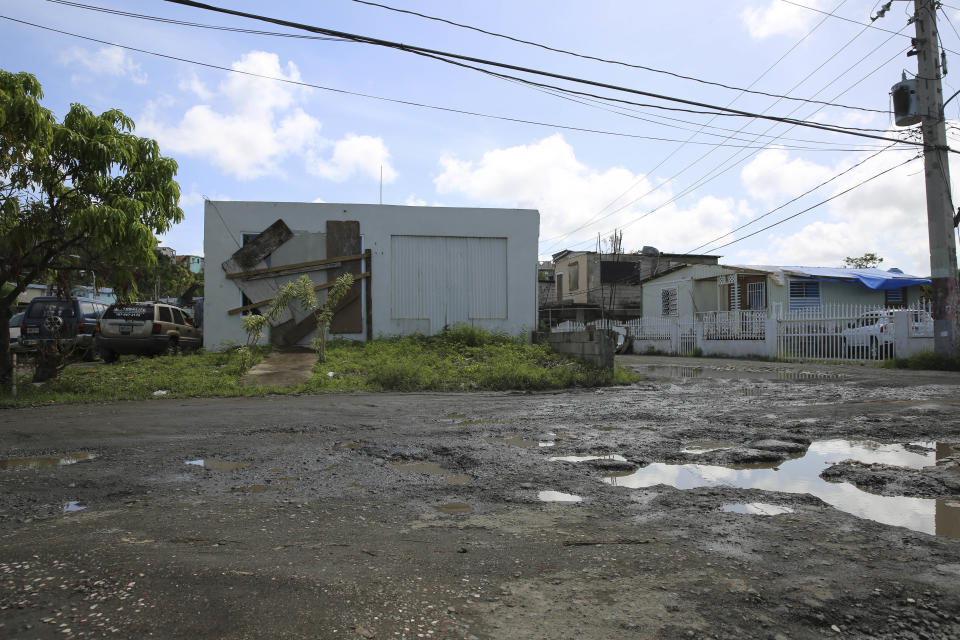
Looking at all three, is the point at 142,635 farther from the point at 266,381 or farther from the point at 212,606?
the point at 266,381

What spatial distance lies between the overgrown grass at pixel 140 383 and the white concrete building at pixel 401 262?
280 centimetres

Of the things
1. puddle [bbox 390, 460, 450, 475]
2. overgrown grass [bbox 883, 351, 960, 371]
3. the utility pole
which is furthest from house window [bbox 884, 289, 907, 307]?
puddle [bbox 390, 460, 450, 475]

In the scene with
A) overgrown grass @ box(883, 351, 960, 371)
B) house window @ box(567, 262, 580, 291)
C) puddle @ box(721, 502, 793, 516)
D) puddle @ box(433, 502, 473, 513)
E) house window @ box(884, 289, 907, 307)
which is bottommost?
puddle @ box(433, 502, 473, 513)

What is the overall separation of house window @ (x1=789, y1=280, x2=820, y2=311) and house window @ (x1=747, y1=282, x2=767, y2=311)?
109 cm

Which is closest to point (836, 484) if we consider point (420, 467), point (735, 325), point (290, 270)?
point (420, 467)

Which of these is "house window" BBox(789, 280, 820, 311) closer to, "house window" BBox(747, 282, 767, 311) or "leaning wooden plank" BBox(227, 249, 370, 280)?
"house window" BBox(747, 282, 767, 311)

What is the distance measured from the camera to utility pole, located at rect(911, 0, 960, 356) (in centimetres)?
1417

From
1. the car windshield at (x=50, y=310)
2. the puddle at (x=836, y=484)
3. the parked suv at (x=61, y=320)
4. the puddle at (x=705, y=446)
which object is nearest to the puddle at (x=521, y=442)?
the puddle at (x=836, y=484)

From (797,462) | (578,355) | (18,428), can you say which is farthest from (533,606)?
(578,355)

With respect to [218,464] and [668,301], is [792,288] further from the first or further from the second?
[218,464]

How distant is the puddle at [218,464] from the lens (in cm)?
504

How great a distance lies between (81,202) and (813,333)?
1858cm

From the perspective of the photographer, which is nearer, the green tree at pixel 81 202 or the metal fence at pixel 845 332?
the green tree at pixel 81 202

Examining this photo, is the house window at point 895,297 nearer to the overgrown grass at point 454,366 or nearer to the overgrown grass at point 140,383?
the overgrown grass at point 454,366
